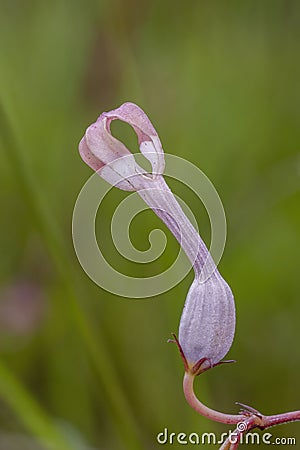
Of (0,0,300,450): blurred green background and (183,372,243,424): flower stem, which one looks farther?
(0,0,300,450): blurred green background

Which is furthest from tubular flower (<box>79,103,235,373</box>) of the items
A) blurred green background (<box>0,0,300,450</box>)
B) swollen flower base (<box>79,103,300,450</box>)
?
blurred green background (<box>0,0,300,450</box>)

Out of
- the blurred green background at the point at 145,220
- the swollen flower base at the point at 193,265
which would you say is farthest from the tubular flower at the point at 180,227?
the blurred green background at the point at 145,220

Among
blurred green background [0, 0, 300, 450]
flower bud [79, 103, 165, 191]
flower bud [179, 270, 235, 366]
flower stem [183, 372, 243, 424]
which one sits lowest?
blurred green background [0, 0, 300, 450]

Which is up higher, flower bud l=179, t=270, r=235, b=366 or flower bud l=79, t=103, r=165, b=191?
flower bud l=79, t=103, r=165, b=191

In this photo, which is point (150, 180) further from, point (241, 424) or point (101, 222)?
point (101, 222)

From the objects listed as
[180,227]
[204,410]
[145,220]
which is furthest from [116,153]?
[145,220]

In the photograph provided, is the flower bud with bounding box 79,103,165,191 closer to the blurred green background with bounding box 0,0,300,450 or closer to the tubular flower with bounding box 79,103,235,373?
the tubular flower with bounding box 79,103,235,373

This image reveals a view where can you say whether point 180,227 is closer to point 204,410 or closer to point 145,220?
point 204,410
